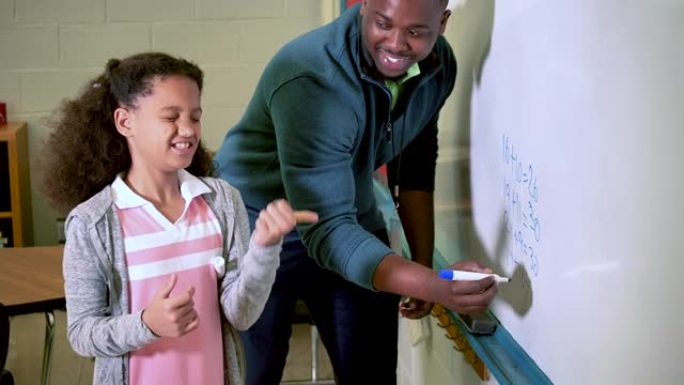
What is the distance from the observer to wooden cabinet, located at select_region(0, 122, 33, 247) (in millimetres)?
3607

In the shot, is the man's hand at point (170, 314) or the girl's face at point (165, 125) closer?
the man's hand at point (170, 314)

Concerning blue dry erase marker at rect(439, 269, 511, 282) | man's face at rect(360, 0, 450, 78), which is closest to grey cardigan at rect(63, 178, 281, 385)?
blue dry erase marker at rect(439, 269, 511, 282)

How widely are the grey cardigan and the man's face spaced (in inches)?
14.3

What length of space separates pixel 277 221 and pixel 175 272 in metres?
0.21

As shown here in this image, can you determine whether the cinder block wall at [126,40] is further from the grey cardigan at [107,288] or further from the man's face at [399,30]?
the grey cardigan at [107,288]

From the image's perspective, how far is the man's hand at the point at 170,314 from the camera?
4.03 ft

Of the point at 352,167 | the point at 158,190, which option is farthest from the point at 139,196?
the point at 352,167

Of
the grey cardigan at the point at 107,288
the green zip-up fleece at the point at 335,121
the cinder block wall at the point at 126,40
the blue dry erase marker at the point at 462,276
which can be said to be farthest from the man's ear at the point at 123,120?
the cinder block wall at the point at 126,40

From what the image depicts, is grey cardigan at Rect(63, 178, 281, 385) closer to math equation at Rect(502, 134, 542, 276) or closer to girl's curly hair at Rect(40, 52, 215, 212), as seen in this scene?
girl's curly hair at Rect(40, 52, 215, 212)

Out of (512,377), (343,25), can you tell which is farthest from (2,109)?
(512,377)

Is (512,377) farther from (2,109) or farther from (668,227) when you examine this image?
(2,109)

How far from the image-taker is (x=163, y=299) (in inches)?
48.8

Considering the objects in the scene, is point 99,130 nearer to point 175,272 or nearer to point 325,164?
point 175,272

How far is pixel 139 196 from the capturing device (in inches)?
54.9
